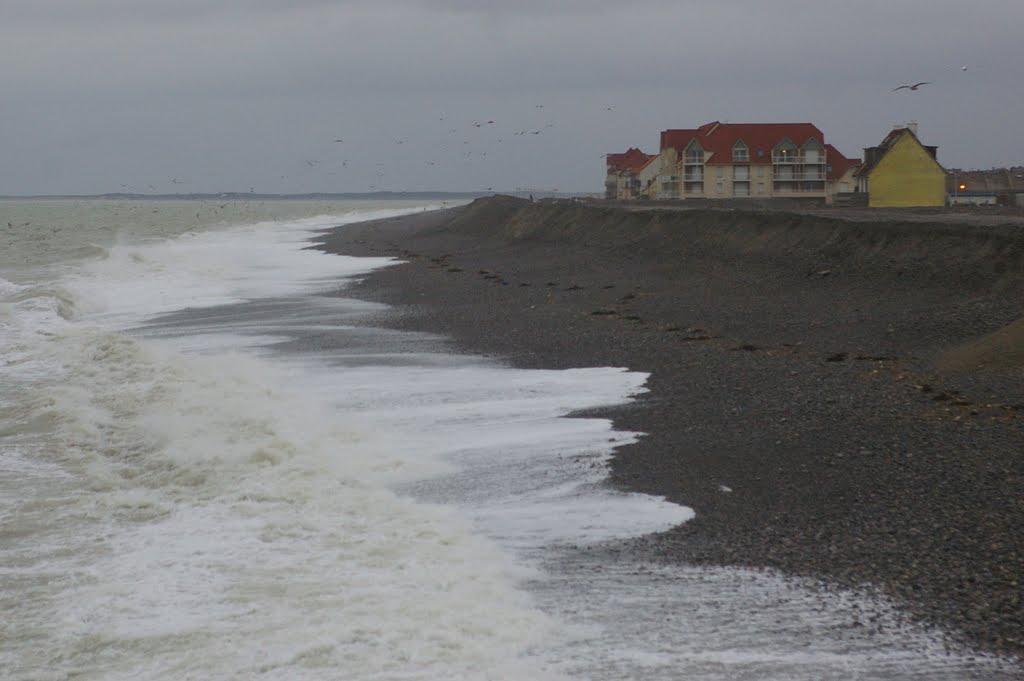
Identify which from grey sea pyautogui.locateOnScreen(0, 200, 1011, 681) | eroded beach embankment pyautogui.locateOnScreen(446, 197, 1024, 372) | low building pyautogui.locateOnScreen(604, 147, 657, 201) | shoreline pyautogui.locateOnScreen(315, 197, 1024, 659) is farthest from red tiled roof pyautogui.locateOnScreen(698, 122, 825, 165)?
grey sea pyautogui.locateOnScreen(0, 200, 1011, 681)

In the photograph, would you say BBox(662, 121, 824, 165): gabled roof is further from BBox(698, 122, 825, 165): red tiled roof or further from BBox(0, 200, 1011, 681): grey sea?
BBox(0, 200, 1011, 681): grey sea

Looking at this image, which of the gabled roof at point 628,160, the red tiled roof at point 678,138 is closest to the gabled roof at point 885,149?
the red tiled roof at point 678,138

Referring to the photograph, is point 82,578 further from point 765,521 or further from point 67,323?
point 67,323

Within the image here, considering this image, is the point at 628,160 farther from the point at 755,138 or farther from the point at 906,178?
the point at 906,178

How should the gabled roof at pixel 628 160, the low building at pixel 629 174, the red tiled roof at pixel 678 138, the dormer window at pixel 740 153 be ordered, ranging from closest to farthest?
the dormer window at pixel 740 153 < the red tiled roof at pixel 678 138 < the low building at pixel 629 174 < the gabled roof at pixel 628 160

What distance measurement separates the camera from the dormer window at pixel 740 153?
81438 millimetres

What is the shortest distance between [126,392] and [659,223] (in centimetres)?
2707

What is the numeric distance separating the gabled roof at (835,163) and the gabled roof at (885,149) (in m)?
21.1

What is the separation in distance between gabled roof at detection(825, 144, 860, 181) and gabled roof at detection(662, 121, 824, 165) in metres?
2.07

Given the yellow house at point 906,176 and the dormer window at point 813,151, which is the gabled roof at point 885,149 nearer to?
the yellow house at point 906,176

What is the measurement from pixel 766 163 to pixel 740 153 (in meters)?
1.90

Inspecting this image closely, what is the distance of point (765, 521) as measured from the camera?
373 inches

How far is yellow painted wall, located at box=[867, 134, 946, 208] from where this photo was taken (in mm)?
57625

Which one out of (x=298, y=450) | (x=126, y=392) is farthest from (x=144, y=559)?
(x=126, y=392)
